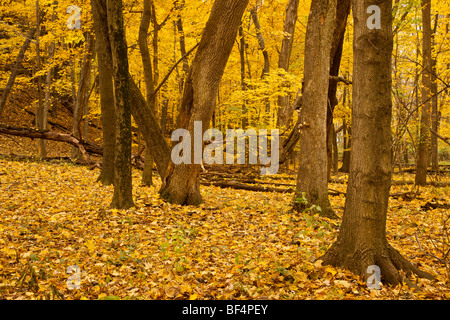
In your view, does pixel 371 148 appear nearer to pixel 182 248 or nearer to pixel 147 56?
pixel 182 248

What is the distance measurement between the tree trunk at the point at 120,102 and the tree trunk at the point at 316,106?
366 centimetres

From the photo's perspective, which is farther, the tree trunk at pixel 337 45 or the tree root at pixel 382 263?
the tree trunk at pixel 337 45

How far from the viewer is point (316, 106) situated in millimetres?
7504

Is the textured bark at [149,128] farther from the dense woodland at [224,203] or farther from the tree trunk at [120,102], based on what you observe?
the tree trunk at [120,102]

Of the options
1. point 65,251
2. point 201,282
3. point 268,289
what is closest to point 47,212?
point 65,251

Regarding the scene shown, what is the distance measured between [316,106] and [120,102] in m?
4.04

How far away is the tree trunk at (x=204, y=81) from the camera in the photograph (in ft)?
23.5

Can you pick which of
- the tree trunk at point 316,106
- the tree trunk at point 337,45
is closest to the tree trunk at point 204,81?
the tree trunk at point 316,106

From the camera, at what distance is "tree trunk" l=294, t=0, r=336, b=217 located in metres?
7.42

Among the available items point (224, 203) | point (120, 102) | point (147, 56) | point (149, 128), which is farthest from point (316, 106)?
point (147, 56)
